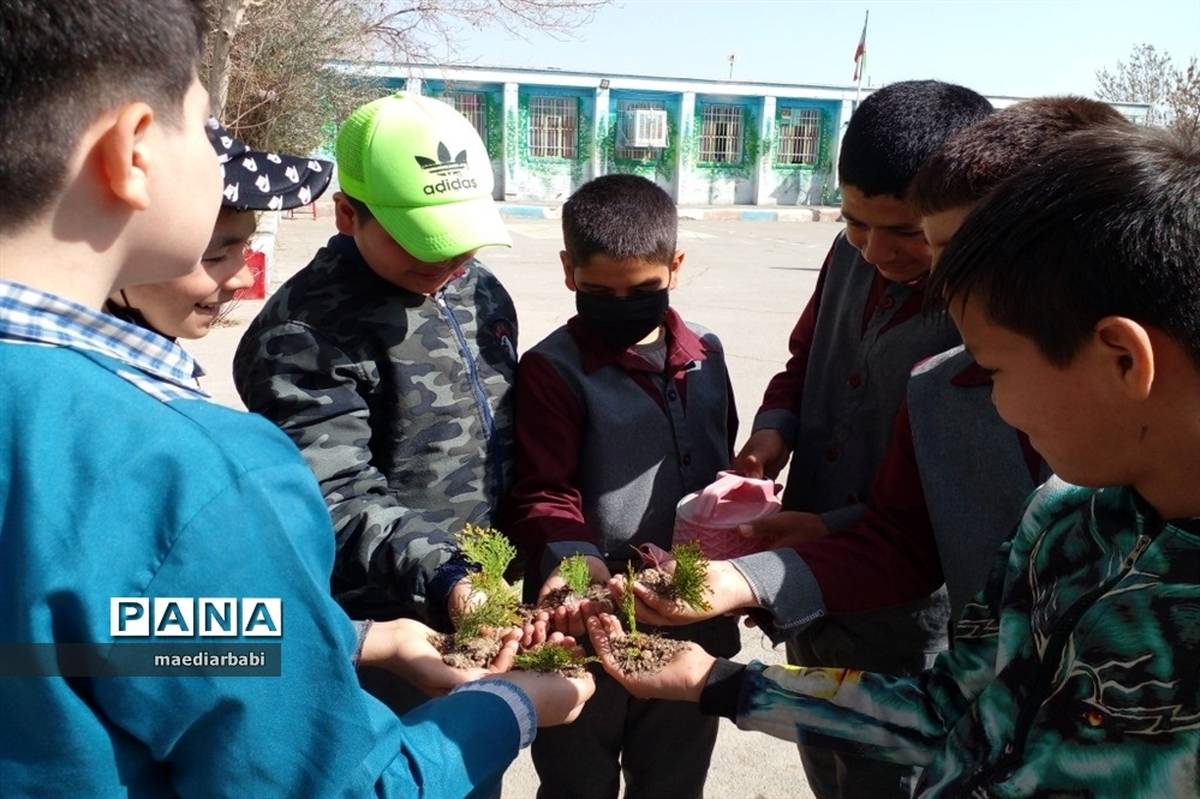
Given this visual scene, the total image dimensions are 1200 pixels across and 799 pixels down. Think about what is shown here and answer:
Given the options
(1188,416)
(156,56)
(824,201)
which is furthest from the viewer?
(824,201)

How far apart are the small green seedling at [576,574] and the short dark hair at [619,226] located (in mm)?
832

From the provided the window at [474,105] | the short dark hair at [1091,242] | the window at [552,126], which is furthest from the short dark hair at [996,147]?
the window at [552,126]

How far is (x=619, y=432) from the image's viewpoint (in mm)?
2588

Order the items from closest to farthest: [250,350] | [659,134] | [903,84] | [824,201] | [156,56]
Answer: [156,56] < [250,350] < [903,84] < [659,134] < [824,201]

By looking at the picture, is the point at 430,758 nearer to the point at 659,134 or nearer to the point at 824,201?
the point at 659,134

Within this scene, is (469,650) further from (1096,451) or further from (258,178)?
(1096,451)

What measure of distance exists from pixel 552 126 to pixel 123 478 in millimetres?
36832

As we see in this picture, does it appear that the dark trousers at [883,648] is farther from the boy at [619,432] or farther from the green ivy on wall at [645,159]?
the green ivy on wall at [645,159]

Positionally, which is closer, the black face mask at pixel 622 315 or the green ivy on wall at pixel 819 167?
the black face mask at pixel 622 315

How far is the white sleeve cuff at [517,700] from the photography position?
1.66 meters

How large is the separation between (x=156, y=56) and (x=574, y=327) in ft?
5.43

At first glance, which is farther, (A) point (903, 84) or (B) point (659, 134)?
(B) point (659, 134)

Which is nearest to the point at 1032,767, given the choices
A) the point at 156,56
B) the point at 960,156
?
the point at 960,156

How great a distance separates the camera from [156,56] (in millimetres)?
1081
